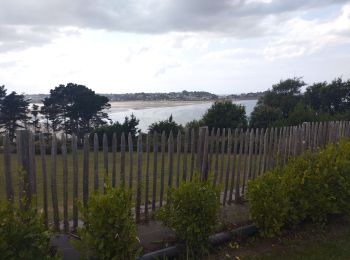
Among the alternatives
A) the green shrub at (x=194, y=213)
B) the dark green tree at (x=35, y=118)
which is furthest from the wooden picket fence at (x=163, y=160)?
the dark green tree at (x=35, y=118)

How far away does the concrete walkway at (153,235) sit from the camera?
14.6 feet

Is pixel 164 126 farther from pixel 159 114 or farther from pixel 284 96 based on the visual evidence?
pixel 284 96

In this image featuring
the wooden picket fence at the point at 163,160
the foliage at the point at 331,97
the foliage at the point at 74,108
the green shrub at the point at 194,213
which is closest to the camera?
the green shrub at the point at 194,213

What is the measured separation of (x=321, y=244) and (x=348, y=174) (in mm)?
1258

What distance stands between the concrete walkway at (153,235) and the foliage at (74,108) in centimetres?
2155

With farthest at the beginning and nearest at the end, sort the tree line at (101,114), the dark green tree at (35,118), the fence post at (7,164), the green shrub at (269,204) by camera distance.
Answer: the dark green tree at (35,118) < the tree line at (101,114) < the green shrub at (269,204) < the fence post at (7,164)

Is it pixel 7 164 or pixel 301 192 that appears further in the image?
pixel 301 192

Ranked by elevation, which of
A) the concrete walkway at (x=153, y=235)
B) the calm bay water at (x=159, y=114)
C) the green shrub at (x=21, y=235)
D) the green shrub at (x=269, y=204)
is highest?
the green shrub at (x=21, y=235)

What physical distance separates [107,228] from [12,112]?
924 inches

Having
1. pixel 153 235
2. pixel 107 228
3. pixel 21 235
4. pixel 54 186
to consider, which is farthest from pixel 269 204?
pixel 21 235

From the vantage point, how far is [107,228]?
11.8 ft

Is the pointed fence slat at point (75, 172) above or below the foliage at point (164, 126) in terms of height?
above

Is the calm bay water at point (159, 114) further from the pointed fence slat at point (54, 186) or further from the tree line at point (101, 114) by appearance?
the pointed fence slat at point (54, 186)

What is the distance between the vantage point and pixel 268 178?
17.2 feet
